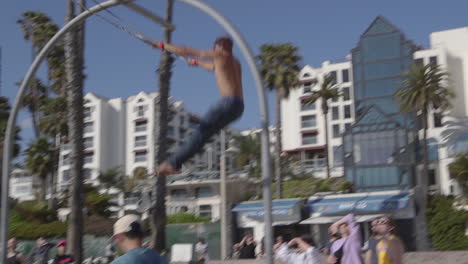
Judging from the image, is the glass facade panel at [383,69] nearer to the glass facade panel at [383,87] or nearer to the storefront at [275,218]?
the glass facade panel at [383,87]

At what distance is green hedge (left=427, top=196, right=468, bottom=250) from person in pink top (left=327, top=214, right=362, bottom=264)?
35438 mm

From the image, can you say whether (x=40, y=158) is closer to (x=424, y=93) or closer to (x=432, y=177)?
(x=424, y=93)

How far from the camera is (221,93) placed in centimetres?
644

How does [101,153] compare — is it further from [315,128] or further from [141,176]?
[315,128]

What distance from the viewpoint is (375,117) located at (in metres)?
55.4

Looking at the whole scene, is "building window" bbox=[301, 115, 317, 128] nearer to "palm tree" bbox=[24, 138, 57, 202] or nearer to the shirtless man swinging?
"palm tree" bbox=[24, 138, 57, 202]

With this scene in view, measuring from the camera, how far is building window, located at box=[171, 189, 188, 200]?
234 ft

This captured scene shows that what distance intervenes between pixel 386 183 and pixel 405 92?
24.5 feet

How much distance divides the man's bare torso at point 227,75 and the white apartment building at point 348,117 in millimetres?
44833

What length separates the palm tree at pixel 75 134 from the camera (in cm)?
1667

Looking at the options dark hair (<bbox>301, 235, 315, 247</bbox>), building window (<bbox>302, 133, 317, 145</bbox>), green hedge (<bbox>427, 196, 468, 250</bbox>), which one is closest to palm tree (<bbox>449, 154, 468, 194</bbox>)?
green hedge (<bbox>427, 196, 468, 250</bbox>)

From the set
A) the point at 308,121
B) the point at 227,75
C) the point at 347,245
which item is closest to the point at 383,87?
the point at 308,121

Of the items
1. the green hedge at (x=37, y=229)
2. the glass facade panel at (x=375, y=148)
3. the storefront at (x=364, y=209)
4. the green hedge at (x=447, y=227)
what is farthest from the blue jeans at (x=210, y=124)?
the glass facade panel at (x=375, y=148)

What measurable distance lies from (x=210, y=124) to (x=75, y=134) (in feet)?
37.0
